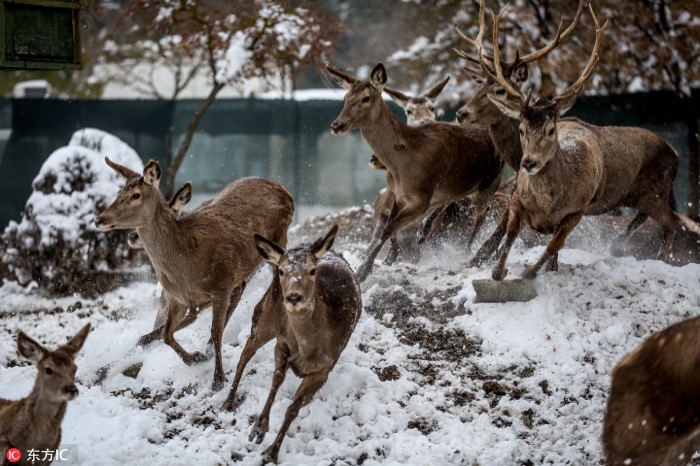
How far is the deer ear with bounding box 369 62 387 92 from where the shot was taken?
352 inches

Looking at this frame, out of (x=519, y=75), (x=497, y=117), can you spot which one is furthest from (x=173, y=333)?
(x=519, y=75)

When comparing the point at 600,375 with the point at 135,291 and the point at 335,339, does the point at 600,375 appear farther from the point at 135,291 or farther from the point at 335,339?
the point at 135,291

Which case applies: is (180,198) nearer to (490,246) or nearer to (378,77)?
(378,77)

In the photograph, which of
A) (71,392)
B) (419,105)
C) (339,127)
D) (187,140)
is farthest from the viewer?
(187,140)

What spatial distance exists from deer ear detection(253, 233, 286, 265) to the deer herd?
0.01 metres

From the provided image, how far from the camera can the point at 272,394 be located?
6168mm

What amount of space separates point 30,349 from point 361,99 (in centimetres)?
478

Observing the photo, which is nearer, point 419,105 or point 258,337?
point 258,337

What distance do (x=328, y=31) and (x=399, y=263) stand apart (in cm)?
518

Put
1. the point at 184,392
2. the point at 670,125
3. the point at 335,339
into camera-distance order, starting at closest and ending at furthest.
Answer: the point at 335,339
the point at 184,392
the point at 670,125

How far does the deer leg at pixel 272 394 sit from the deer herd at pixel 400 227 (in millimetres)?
10

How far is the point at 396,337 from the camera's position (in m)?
7.80

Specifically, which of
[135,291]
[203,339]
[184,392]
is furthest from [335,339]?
[135,291]

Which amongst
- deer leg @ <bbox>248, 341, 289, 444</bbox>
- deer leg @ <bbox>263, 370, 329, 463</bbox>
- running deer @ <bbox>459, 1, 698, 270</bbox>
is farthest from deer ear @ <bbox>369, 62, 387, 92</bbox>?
deer leg @ <bbox>263, 370, 329, 463</bbox>
